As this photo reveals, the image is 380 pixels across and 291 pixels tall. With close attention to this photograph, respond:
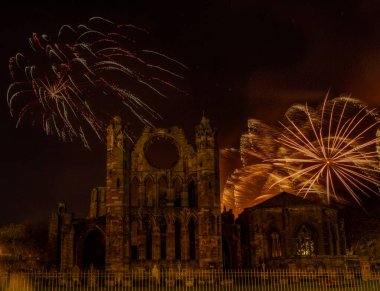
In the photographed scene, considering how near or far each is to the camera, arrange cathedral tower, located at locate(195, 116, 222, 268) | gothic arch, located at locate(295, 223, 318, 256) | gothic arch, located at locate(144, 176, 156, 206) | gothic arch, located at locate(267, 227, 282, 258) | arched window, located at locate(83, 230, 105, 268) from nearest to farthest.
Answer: cathedral tower, located at locate(195, 116, 222, 268) < gothic arch, located at locate(144, 176, 156, 206) < arched window, located at locate(83, 230, 105, 268) < gothic arch, located at locate(295, 223, 318, 256) < gothic arch, located at locate(267, 227, 282, 258)

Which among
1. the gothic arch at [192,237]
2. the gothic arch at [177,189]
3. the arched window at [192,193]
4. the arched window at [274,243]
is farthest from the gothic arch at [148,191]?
the arched window at [274,243]

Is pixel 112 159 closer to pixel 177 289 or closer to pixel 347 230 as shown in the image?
pixel 177 289

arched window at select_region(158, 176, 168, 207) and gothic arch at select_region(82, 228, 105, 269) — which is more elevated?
arched window at select_region(158, 176, 168, 207)

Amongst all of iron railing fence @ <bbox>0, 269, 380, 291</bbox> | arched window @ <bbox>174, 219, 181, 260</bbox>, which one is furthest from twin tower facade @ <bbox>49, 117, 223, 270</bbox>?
iron railing fence @ <bbox>0, 269, 380, 291</bbox>

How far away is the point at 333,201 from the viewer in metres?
68.3

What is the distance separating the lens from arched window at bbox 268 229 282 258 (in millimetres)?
51688

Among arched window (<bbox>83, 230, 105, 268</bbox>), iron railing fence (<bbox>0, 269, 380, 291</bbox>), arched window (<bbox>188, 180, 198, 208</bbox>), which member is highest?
arched window (<bbox>188, 180, 198, 208</bbox>)

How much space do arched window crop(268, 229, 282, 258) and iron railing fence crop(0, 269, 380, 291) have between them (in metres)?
13.2

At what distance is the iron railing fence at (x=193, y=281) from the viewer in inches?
1248

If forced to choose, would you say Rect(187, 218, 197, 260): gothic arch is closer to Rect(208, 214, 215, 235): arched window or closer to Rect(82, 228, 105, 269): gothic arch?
Rect(208, 214, 215, 235): arched window

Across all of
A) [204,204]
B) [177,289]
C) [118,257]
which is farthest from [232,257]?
[177,289]

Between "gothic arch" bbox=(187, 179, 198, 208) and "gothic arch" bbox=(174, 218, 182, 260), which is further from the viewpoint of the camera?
"gothic arch" bbox=(187, 179, 198, 208)

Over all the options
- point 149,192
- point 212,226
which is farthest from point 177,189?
point 212,226

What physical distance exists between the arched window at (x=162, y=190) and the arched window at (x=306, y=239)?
12.5 metres
